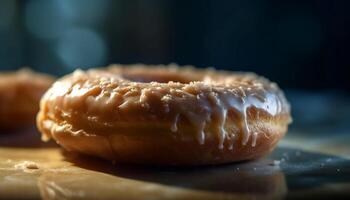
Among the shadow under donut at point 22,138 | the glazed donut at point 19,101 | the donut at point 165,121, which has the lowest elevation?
the shadow under donut at point 22,138

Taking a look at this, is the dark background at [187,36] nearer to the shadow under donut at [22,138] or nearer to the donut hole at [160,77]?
the shadow under donut at [22,138]

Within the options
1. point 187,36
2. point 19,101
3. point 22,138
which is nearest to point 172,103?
point 22,138

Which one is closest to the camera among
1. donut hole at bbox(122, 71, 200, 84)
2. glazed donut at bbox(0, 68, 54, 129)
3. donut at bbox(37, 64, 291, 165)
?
donut at bbox(37, 64, 291, 165)

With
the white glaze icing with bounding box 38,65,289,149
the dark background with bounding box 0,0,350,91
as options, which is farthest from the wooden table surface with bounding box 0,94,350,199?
the dark background with bounding box 0,0,350,91

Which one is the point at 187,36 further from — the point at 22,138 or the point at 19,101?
the point at 22,138

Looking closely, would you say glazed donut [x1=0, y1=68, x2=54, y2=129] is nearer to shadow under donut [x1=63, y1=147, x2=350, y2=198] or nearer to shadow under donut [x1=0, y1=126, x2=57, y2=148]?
shadow under donut [x1=0, y1=126, x2=57, y2=148]

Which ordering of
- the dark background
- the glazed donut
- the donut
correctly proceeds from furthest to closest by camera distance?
the dark background → the glazed donut → the donut

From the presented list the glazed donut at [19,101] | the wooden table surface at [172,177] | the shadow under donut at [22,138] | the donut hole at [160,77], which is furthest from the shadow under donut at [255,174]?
the glazed donut at [19,101]
